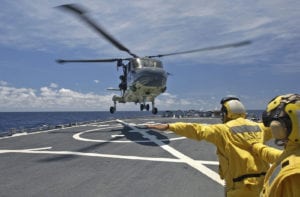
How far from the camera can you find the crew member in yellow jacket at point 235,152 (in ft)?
15.5

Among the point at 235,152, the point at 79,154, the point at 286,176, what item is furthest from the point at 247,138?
the point at 79,154

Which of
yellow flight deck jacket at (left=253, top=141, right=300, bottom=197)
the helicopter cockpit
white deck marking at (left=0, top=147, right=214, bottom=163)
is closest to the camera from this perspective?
yellow flight deck jacket at (left=253, top=141, right=300, bottom=197)

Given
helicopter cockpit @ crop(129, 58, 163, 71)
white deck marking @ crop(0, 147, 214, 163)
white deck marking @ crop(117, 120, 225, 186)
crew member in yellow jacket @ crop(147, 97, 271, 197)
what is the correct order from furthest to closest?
helicopter cockpit @ crop(129, 58, 163, 71), white deck marking @ crop(0, 147, 214, 163), white deck marking @ crop(117, 120, 225, 186), crew member in yellow jacket @ crop(147, 97, 271, 197)

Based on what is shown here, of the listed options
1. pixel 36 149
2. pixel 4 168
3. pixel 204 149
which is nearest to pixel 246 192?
pixel 4 168

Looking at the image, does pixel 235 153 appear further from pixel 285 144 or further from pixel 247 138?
pixel 285 144

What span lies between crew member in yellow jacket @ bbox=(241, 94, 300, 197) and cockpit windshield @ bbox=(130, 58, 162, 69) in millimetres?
21183

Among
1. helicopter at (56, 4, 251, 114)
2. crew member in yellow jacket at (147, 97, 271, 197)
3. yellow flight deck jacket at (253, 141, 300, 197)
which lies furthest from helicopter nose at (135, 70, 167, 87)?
yellow flight deck jacket at (253, 141, 300, 197)

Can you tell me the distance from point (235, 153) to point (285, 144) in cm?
213

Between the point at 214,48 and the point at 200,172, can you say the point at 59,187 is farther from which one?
the point at 214,48

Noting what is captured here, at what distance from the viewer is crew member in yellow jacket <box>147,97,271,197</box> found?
471 cm

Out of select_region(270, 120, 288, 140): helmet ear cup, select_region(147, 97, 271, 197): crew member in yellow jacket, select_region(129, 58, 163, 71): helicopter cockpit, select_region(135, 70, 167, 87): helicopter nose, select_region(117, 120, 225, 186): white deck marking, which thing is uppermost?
select_region(129, 58, 163, 71): helicopter cockpit

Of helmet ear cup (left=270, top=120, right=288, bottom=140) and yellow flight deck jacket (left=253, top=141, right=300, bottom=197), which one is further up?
helmet ear cup (left=270, top=120, right=288, bottom=140)

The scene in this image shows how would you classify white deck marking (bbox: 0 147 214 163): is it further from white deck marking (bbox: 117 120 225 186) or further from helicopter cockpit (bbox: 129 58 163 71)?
helicopter cockpit (bbox: 129 58 163 71)

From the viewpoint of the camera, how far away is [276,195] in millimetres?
2375
